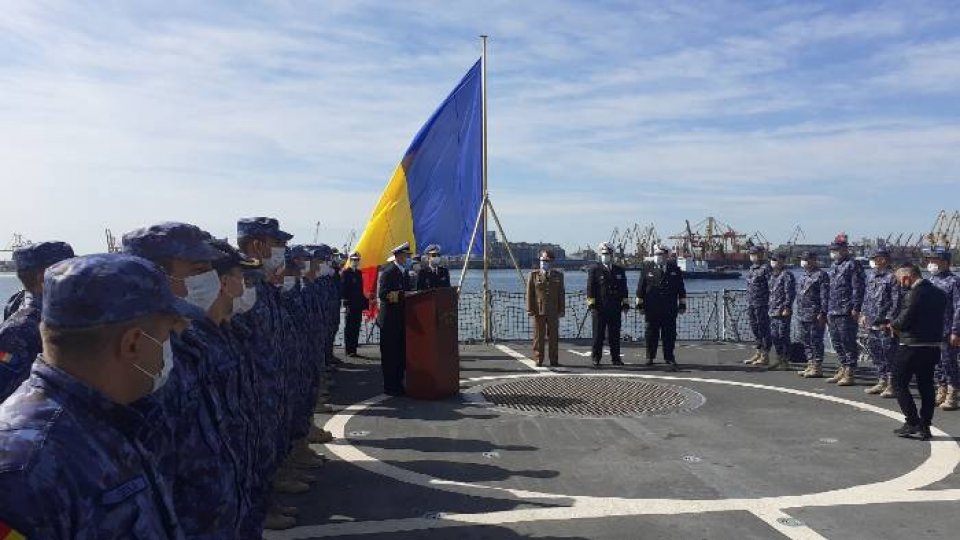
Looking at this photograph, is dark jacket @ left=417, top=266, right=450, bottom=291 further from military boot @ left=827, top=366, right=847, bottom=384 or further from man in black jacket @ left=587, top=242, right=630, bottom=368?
military boot @ left=827, top=366, right=847, bottom=384

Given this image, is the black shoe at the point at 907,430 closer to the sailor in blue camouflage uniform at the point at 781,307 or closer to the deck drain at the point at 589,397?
the deck drain at the point at 589,397

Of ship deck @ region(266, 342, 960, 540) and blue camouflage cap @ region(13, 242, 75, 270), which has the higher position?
blue camouflage cap @ region(13, 242, 75, 270)

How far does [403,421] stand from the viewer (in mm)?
8570

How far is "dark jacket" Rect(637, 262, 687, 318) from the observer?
506 inches

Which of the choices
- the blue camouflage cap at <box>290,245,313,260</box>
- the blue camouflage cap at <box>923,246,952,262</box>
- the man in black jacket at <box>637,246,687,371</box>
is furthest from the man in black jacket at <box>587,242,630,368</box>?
the blue camouflage cap at <box>290,245,313,260</box>

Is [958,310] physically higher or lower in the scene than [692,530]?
higher

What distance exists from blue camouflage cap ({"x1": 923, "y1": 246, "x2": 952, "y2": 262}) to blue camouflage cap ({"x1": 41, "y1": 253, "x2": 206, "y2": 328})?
9.81 m

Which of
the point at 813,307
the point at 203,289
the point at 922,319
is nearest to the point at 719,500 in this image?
the point at 922,319

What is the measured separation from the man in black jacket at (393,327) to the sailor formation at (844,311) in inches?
225

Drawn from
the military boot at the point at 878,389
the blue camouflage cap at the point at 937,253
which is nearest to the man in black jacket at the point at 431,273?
the military boot at the point at 878,389

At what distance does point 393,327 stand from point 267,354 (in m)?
5.42

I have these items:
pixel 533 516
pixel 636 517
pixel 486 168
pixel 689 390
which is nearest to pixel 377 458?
pixel 533 516

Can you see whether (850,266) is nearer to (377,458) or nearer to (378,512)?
(377,458)

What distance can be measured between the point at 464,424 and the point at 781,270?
21.5 feet
